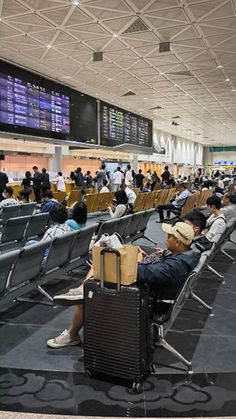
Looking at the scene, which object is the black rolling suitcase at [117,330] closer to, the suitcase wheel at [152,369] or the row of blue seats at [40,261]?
the suitcase wheel at [152,369]

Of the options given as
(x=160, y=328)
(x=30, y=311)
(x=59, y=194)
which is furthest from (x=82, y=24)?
(x=160, y=328)

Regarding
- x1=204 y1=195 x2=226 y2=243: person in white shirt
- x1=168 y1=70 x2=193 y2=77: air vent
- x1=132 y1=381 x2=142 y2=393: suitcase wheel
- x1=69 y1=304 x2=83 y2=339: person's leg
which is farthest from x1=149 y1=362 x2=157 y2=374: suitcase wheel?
x1=168 y1=70 x2=193 y2=77: air vent

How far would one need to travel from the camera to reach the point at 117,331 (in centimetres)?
269

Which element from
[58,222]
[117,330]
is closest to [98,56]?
[58,222]

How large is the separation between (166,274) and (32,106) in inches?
396

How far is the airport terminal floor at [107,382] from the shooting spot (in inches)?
99.1

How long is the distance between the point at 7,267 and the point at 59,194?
856 centimetres

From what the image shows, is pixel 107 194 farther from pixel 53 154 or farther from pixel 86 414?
pixel 86 414

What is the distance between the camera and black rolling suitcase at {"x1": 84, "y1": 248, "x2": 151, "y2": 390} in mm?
2629

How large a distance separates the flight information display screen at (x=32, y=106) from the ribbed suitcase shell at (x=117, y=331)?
893cm

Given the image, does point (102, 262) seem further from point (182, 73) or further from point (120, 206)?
point (182, 73)

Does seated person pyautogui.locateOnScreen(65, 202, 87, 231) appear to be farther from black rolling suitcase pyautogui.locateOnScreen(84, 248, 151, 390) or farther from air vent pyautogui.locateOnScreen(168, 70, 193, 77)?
air vent pyautogui.locateOnScreen(168, 70, 193, 77)

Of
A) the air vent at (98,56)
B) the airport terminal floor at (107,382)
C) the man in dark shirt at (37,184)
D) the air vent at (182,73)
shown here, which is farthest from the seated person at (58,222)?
the air vent at (182,73)

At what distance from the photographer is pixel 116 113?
58.0 feet
